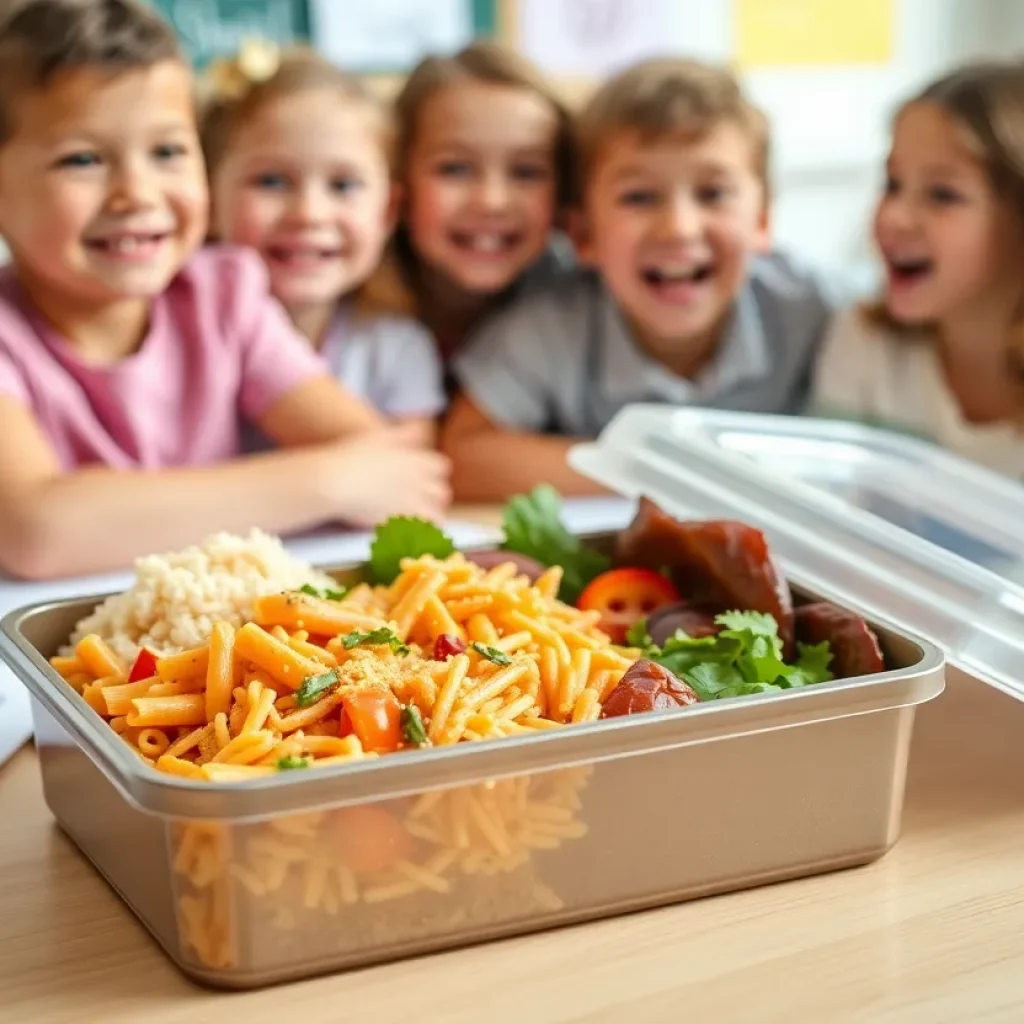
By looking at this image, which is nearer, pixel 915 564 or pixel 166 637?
pixel 166 637

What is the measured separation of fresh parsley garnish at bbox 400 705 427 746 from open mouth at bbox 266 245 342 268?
1089mm

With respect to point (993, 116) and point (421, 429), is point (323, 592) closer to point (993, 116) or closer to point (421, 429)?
point (421, 429)

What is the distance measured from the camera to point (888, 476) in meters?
1.40

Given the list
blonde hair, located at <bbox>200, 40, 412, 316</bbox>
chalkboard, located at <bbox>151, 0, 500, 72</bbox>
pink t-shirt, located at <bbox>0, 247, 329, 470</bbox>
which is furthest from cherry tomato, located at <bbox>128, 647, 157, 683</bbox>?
chalkboard, located at <bbox>151, 0, 500, 72</bbox>

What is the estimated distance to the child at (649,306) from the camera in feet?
6.01

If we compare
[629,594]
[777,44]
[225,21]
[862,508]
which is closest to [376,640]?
[629,594]

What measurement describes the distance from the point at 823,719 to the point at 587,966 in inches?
7.2

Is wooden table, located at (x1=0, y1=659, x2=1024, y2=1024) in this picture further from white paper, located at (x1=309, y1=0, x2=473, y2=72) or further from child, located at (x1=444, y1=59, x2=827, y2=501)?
white paper, located at (x1=309, y1=0, x2=473, y2=72)

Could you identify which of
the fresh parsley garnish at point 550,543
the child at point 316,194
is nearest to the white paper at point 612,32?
the child at point 316,194

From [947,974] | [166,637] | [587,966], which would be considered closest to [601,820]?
[587,966]

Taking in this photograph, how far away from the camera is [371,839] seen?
779mm

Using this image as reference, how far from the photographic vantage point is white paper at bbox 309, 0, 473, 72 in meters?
2.41

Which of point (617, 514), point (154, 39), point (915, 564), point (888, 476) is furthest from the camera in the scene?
point (617, 514)

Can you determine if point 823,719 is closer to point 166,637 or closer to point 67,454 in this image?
point 166,637
